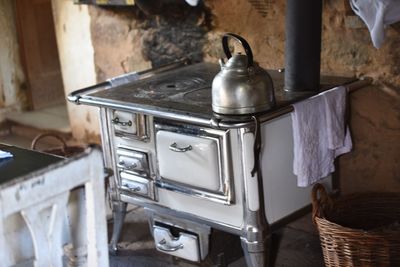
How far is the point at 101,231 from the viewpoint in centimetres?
149

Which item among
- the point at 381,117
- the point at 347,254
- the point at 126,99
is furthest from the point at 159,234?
the point at 381,117

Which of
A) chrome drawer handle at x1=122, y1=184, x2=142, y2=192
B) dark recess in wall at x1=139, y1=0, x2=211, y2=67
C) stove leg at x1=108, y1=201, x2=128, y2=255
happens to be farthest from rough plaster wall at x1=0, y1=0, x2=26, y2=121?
chrome drawer handle at x1=122, y1=184, x2=142, y2=192

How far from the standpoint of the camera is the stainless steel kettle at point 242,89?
87.7 inches

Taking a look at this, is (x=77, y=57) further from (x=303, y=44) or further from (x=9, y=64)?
(x=303, y=44)

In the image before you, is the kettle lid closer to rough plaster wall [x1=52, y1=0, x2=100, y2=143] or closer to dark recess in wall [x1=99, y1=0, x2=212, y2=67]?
dark recess in wall [x1=99, y1=0, x2=212, y2=67]

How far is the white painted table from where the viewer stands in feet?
4.35

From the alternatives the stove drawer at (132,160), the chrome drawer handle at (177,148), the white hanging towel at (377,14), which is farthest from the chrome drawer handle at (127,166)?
the white hanging towel at (377,14)

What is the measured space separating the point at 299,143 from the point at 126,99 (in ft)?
2.30

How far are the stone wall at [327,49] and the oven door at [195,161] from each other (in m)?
0.70

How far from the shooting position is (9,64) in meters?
4.68

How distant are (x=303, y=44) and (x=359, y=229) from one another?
714 millimetres

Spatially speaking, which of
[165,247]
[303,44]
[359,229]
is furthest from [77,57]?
[359,229]

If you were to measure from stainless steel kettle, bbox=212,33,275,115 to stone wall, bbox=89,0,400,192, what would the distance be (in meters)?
0.56

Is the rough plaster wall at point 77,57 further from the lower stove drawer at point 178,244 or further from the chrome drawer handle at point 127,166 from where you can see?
the lower stove drawer at point 178,244
